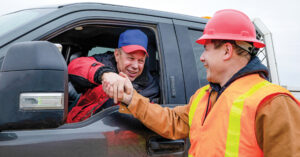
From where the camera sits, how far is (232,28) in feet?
5.21

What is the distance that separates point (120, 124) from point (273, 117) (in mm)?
827

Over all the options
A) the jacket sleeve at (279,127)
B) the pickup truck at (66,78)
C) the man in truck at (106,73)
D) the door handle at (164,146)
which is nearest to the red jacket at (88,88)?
the man in truck at (106,73)

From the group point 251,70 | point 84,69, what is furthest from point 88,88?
point 251,70

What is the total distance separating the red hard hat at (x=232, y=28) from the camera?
1567 mm

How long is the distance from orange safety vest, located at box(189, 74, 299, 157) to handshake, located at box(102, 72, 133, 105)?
42cm

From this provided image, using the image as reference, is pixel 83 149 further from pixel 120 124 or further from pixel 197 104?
pixel 197 104

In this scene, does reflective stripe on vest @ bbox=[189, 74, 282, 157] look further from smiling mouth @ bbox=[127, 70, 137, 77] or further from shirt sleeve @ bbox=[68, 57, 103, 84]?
smiling mouth @ bbox=[127, 70, 137, 77]

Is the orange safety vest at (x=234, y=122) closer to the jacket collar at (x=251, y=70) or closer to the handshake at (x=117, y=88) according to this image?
the jacket collar at (x=251, y=70)

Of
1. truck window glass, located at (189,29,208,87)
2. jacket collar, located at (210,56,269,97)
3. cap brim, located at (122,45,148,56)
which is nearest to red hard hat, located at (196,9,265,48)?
jacket collar, located at (210,56,269,97)

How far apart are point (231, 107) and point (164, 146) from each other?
57cm

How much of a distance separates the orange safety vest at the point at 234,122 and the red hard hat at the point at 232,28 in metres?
0.23

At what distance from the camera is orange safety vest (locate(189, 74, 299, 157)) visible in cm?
127

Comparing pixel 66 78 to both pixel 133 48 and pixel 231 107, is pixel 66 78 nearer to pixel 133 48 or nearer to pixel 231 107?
pixel 231 107

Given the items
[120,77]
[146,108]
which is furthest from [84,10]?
[146,108]
